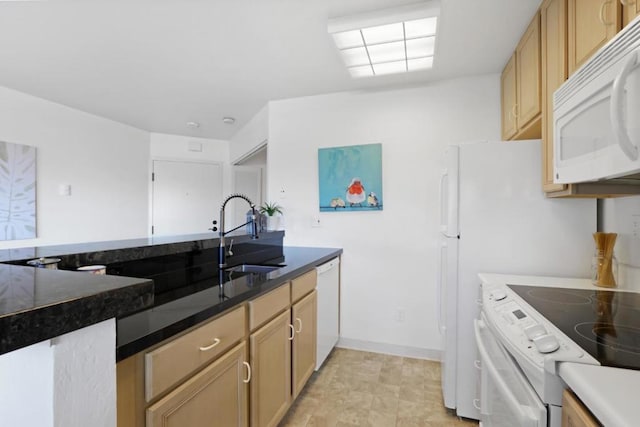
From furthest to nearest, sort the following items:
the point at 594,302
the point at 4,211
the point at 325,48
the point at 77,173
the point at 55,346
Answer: the point at 77,173 → the point at 4,211 → the point at 325,48 → the point at 594,302 → the point at 55,346

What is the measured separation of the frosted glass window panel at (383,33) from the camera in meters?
1.87

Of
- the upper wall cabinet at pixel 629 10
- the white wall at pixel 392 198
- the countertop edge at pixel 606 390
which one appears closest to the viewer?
the countertop edge at pixel 606 390

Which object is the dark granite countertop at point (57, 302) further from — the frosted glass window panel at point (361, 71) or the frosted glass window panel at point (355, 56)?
the frosted glass window panel at point (361, 71)

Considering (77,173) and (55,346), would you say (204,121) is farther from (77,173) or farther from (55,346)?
(55,346)

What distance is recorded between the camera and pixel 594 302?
1.29 m

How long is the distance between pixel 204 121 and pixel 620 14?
376 cm

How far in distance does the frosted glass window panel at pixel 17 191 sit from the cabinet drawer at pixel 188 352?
2978 mm

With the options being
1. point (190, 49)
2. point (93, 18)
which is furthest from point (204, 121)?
point (93, 18)

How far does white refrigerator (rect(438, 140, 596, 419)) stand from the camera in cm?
174

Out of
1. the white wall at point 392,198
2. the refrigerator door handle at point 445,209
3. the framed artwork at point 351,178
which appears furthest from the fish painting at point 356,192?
the refrigerator door handle at point 445,209

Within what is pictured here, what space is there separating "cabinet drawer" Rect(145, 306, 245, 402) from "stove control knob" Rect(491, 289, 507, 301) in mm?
1136

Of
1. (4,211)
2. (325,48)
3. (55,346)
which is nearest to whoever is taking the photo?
(55,346)

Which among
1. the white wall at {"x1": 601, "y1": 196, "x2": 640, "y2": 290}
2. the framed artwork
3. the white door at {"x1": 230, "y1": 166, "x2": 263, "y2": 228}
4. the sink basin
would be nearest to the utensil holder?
the white wall at {"x1": 601, "y1": 196, "x2": 640, "y2": 290}

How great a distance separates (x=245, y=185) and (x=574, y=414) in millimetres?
4754
